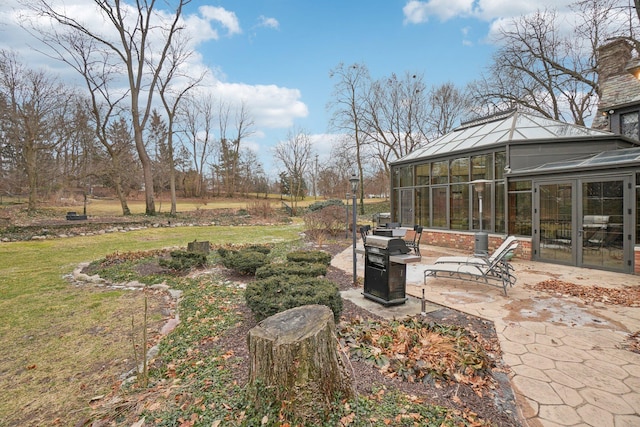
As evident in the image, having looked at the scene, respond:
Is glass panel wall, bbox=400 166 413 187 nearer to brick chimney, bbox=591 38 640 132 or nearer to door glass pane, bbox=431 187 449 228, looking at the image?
door glass pane, bbox=431 187 449 228

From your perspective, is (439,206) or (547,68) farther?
(547,68)

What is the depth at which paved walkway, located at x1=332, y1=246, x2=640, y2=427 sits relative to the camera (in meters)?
2.26

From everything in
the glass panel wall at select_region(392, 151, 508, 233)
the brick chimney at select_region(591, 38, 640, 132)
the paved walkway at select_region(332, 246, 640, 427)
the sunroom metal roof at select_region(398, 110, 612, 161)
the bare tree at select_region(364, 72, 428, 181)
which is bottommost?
the paved walkway at select_region(332, 246, 640, 427)

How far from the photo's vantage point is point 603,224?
6.64 m

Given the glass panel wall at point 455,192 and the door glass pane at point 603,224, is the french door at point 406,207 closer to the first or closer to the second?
the glass panel wall at point 455,192

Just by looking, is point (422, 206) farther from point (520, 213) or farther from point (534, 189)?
point (534, 189)

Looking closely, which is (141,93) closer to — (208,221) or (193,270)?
(208,221)

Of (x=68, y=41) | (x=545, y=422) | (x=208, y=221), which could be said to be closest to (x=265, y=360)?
(x=545, y=422)

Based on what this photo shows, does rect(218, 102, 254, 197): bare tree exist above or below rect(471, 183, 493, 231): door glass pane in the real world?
above

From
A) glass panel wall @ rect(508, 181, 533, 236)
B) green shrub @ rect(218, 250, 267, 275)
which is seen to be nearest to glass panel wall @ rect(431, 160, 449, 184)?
glass panel wall @ rect(508, 181, 533, 236)

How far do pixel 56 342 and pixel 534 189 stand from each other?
33.6 feet

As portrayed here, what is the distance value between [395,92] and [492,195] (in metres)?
17.0

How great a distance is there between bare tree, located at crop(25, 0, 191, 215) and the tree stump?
18.7 meters

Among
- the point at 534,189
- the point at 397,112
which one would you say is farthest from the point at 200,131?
the point at 534,189
